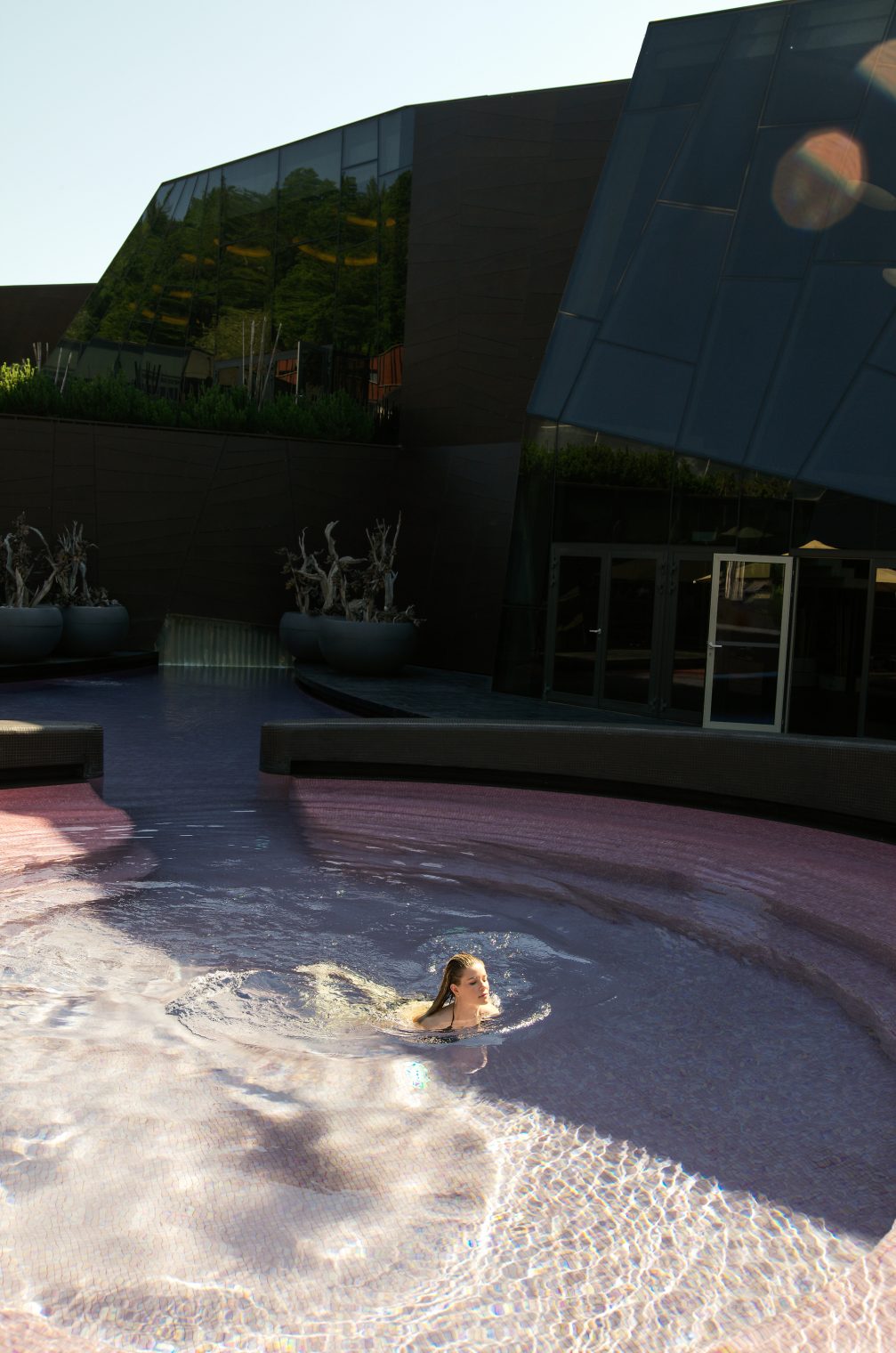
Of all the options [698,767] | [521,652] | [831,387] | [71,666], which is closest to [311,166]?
[71,666]

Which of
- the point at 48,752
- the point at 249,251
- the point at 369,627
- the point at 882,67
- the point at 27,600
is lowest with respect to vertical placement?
the point at 48,752

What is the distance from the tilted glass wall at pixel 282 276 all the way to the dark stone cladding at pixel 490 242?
2.22ft

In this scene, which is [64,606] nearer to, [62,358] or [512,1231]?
[62,358]

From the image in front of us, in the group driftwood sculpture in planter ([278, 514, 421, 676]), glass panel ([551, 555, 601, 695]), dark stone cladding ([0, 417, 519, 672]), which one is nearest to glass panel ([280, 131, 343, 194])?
dark stone cladding ([0, 417, 519, 672])

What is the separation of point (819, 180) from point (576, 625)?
229 inches

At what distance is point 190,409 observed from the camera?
19703 millimetres

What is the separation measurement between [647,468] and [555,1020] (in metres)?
9.60

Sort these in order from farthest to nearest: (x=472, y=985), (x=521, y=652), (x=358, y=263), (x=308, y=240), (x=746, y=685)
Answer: (x=308, y=240)
(x=358, y=263)
(x=521, y=652)
(x=746, y=685)
(x=472, y=985)

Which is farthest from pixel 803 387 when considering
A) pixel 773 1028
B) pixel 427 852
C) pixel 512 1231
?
pixel 512 1231

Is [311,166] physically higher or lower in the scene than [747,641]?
higher

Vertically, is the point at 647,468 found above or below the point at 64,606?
above

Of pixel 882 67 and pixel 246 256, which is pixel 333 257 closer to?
pixel 246 256

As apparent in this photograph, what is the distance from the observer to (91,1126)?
452cm

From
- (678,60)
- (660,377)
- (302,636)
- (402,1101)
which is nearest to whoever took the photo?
(402,1101)
